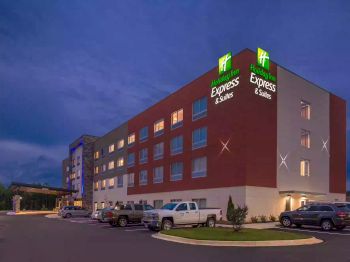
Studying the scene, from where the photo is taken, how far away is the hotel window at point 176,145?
→ 1880 inches

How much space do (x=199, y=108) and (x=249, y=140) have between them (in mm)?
9034

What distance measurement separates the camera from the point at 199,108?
145 ft

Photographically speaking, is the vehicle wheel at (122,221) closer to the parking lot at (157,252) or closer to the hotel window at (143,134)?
the parking lot at (157,252)

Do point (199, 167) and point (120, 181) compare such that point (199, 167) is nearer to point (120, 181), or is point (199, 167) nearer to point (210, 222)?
point (210, 222)

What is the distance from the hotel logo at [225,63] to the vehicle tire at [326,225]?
1691 cm

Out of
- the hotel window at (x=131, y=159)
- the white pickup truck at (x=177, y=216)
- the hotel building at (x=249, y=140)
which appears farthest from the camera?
the hotel window at (x=131, y=159)

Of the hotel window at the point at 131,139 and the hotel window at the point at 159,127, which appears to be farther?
the hotel window at the point at 131,139

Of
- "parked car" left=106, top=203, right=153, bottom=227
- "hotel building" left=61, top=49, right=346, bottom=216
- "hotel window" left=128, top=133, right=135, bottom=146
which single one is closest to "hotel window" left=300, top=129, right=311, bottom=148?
"hotel building" left=61, top=49, right=346, bottom=216

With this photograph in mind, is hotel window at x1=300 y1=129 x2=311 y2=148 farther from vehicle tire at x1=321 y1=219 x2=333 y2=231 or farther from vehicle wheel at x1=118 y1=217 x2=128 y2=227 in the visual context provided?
vehicle wheel at x1=118 y1=217 x2=128 y2=227

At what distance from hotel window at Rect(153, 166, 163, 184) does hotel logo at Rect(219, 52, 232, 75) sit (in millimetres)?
17220

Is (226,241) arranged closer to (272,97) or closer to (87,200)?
(272,97)

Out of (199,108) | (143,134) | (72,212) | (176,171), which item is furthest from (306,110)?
(72,212)

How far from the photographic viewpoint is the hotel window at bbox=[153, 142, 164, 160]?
52.7 meters

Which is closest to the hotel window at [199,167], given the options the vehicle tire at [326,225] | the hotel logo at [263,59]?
the hotel logo at [263,59]
